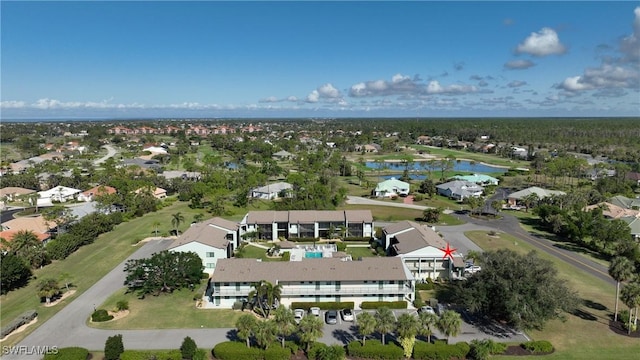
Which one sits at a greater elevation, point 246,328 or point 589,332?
point 246,328

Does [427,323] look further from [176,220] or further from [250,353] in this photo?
[176,220]

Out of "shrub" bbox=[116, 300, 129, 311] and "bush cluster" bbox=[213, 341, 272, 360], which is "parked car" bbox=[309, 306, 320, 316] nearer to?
"bush cluster" bbox=[213, 341, 272, 360]

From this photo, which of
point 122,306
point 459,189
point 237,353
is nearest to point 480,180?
point 459,189

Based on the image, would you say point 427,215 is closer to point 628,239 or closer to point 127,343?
point 628,239

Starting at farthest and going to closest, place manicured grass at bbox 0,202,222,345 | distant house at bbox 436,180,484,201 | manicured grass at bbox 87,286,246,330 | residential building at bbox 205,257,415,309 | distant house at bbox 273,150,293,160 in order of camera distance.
A: distant house at bbox 273,150,293,160 < distant house at bbox 436,180,484,201 < residential building at bbox 205,257,415,309 < manicured grass at bbox 0,202,222,345 < manicured grass at bbox 87,286,246,330

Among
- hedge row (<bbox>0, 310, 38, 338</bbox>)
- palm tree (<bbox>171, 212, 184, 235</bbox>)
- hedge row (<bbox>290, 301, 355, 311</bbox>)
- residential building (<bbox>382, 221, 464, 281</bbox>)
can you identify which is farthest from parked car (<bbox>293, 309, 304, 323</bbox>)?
palm tree (<bbox>171, 212, 184, 235</bbox>)

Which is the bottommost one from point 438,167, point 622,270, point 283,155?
point 438,167

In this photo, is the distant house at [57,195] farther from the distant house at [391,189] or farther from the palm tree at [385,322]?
the palm tree at [385,322]
